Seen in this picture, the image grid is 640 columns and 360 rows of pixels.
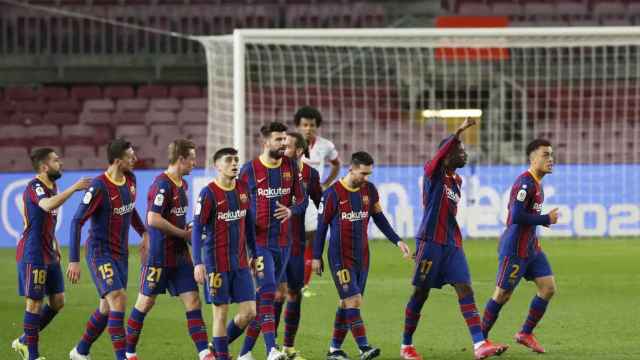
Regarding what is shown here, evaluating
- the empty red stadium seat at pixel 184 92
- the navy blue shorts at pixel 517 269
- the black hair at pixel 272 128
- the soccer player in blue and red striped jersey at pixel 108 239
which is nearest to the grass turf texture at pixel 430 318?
the navy blue shorts at pixel 517 269

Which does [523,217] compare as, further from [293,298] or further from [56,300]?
[56,300]

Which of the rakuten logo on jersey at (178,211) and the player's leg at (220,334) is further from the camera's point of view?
the rakuten logo on jersey at (178,211)

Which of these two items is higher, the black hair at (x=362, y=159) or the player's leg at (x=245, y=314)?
the black hair at (x=362, y=159)

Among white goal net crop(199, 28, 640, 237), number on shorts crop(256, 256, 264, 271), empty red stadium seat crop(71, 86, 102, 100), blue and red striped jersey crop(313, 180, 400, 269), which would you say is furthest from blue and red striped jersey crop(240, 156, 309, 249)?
empty red stadium seat crop(71, 86, 102, 100)

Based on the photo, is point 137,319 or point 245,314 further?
point 137,319

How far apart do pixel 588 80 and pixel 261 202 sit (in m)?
17.4

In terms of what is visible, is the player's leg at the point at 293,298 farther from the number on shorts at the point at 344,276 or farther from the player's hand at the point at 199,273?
the player's hand at the point at 199,273

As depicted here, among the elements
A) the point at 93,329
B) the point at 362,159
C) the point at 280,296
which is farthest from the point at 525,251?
the point at 93,329

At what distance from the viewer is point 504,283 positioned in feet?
31.2

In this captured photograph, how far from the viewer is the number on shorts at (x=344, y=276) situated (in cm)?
912

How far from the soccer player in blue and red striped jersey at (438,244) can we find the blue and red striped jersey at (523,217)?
44cm

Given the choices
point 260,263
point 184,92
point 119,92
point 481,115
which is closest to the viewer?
point 260,263

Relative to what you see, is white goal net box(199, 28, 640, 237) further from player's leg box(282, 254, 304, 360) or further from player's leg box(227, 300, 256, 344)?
player's leg box(227, 300, 256, 344)

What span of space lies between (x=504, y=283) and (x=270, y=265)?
1.89 metres
